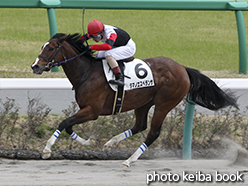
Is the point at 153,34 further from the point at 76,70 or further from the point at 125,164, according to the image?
the point at 125,164

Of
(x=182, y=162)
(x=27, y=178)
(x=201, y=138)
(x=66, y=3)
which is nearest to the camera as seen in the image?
(x=27, y=178)

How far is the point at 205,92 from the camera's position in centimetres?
485

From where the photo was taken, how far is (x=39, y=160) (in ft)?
15.7

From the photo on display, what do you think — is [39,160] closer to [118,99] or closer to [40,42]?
[118,99]

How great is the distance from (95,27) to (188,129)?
160cm

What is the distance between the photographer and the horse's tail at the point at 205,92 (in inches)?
190

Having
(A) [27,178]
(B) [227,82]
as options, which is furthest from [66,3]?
(A) [27,178]

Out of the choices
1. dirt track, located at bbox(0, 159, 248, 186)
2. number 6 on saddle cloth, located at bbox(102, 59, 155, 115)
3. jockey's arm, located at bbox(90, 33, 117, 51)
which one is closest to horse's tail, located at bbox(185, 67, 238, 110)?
number 6 on saddle cloth, located at bbox(102, 59, 155, 115)

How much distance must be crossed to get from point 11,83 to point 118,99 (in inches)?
43.7

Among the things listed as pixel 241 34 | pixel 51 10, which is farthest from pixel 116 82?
pixel 241 34

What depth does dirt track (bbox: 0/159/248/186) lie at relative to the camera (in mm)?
3863

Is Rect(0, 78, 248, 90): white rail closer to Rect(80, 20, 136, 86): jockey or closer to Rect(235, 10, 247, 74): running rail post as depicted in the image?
Rect(80, 20, 136, 86): jockey

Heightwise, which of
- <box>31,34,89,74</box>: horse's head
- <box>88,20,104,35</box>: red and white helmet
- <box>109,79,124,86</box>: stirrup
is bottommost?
<box>109,79,124,86</box>: stirrup

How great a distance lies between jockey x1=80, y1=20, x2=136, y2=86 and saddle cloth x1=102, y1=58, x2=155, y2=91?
79 mm
